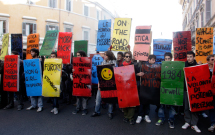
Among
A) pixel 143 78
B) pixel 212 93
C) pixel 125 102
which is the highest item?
pixel 143 78

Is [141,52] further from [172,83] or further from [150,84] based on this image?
[172,83]

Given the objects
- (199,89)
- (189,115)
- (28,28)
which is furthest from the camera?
(28,28)

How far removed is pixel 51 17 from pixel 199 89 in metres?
19.9

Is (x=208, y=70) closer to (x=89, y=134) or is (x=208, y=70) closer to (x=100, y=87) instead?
(x=100, y=87)

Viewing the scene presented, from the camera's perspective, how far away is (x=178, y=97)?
159 inches

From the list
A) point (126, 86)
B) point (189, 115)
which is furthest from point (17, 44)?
point (189, 115)

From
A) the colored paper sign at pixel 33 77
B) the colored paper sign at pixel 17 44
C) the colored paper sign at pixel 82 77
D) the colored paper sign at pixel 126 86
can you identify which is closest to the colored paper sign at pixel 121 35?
the colored paper sign at pixel 82 77

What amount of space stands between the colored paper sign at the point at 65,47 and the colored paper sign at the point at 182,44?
375 centimetres

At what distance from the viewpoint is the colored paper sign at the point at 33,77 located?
5.32 meters

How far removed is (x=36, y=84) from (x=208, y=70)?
476 cm

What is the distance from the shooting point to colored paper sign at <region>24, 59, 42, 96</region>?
5320 millimetres

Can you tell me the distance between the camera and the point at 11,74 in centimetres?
561

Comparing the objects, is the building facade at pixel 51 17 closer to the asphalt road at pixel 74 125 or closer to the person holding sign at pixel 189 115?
the asphalt road at pixel 74 125

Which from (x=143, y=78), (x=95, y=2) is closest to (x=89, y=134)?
(x=143, y=78)
